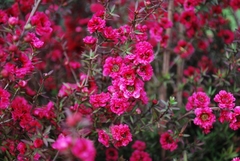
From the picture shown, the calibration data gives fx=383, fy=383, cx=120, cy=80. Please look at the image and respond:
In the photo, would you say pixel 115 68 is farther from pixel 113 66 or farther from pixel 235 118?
pixel 235 118

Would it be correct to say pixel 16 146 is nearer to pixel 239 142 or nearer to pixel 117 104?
pixel 117 104

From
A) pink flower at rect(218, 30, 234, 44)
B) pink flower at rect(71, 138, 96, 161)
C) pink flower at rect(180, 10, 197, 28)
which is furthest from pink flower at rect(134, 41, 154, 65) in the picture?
pink flower at rect(218, 30, 234, 44)

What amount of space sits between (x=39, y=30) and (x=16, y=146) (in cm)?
49

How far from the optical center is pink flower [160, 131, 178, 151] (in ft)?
5.68

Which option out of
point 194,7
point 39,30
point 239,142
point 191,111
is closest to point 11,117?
point 39,30

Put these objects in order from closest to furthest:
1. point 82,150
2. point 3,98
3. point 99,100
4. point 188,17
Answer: point 82,150 → point 3,98 → point 99,100 → point 188,17

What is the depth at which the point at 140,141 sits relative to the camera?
193cm

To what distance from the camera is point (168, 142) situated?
5.79ft

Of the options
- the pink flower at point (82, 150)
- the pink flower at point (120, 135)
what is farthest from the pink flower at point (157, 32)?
the pink flower at point (82, 150)

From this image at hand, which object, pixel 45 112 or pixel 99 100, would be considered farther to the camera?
pixel 45 112

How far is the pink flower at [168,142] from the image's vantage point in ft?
5.68

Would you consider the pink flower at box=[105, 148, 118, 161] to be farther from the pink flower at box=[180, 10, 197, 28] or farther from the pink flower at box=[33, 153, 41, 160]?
the pink flower at box=[180, 10, 197, 28]

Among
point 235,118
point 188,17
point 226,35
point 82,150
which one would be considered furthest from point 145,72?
point 226,35

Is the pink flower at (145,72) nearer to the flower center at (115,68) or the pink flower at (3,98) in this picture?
the flower center at (115,68)
